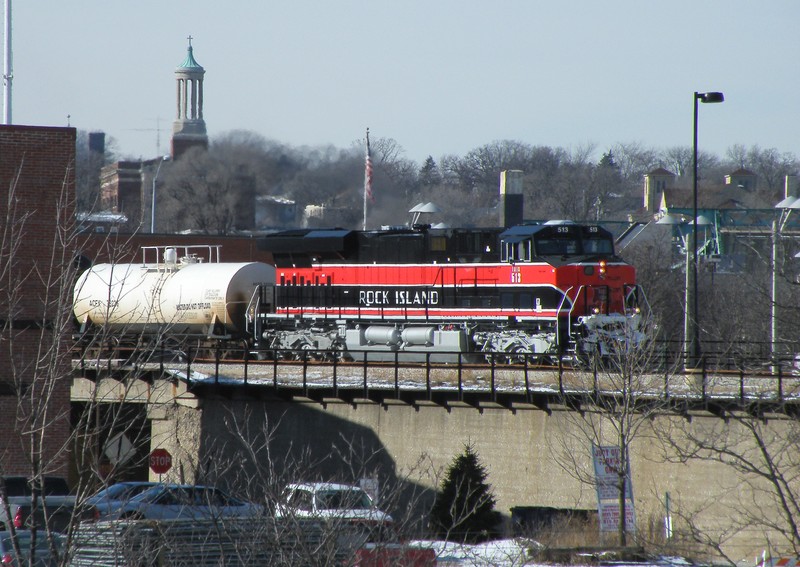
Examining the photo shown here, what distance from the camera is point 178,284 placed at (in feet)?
121

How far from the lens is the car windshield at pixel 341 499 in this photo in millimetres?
11414

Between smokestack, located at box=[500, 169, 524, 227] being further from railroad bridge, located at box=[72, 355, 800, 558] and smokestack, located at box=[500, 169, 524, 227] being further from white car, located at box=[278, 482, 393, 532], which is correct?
white car, located at box=[278, 482, 393, 532]

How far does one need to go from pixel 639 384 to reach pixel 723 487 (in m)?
3.02

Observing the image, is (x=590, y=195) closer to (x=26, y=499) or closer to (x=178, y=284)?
(x=178, y=284)

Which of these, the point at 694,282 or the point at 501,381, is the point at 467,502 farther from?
the point at 694,282

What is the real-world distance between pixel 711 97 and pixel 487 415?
9515mm

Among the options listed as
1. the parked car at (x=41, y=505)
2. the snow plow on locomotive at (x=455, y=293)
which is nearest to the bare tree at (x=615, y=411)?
the snow plow on locomotive at (x=455, y=293)

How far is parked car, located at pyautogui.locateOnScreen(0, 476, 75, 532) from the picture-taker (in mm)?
11417

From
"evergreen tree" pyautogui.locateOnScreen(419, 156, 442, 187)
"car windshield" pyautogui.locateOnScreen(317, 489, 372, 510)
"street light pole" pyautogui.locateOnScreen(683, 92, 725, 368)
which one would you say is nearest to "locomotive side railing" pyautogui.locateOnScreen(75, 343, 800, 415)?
"street light pole" pyautogui.locateOnScreen(683, 92, 725, 368)

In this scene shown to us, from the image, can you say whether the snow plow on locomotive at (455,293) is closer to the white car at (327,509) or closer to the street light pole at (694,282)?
the street light pole at (694,282)

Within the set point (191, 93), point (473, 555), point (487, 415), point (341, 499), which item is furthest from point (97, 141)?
point (341, 499)

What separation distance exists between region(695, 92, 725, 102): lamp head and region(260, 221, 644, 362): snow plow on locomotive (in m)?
5.43

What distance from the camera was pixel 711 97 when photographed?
1069 inches

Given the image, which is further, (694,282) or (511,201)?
(511,201)
